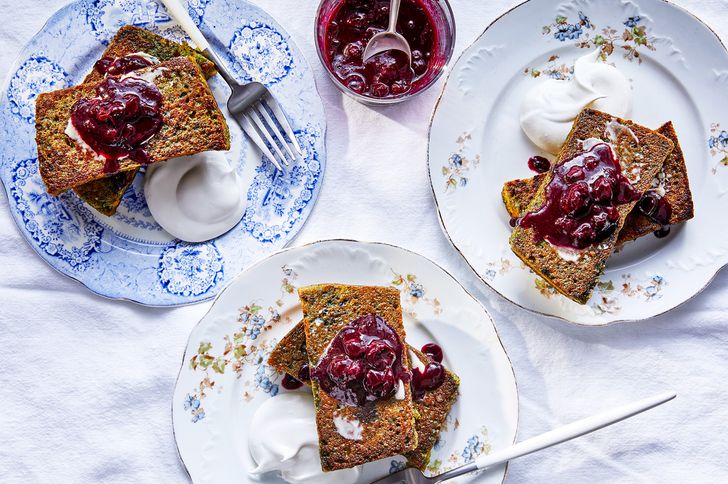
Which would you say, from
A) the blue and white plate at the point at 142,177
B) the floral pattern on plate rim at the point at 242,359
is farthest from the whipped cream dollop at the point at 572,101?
the floral pattern on plate rim at the point at 242,359

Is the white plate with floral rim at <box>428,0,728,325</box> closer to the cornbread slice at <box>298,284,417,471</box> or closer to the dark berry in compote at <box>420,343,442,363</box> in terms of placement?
the dark berry in compote at <box>420,343,442,363</box>

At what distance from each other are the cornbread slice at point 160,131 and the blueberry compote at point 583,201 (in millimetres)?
1741

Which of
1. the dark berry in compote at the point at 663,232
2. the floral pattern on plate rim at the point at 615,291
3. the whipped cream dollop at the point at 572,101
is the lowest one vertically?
the floral pattern on plate rim at the point at 615,291

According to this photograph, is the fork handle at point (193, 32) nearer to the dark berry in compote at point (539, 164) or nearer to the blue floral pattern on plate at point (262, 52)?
the blue floral pattern on plate at point (262, 52)

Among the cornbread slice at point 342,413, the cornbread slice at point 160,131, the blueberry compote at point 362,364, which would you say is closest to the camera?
the blueberry compote at point 362,364

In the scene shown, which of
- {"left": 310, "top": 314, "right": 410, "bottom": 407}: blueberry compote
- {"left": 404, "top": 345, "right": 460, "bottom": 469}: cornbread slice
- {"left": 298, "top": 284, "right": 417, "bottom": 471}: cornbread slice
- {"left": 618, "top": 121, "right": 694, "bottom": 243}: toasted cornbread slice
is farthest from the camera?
{"left": 618, "top": 121, "right": 694, "bottom": 243}: toasted cornbread slice

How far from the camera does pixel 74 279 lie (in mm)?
4023

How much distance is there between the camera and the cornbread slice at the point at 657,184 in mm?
4020

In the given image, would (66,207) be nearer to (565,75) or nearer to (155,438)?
(155,438)

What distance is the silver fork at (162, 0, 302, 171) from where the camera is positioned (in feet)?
13.2

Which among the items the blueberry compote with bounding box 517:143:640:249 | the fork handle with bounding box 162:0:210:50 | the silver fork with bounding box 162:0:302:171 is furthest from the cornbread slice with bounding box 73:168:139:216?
the blueberry compote with bounding box 517:143:640:249

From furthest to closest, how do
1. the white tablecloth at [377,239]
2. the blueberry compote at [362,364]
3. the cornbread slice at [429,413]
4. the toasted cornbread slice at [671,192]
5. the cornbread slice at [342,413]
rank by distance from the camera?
the white tablecloth at [377,239] < the toasted cornbread slice at [671,192] < the cornbread slice at [429,413] < the cornbread slice at [342,413] < the blueberry compote at [362,364]

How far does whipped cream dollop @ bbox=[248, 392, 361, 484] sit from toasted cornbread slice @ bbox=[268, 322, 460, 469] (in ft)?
0.66

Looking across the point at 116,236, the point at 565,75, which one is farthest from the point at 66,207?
the point at 565,75
